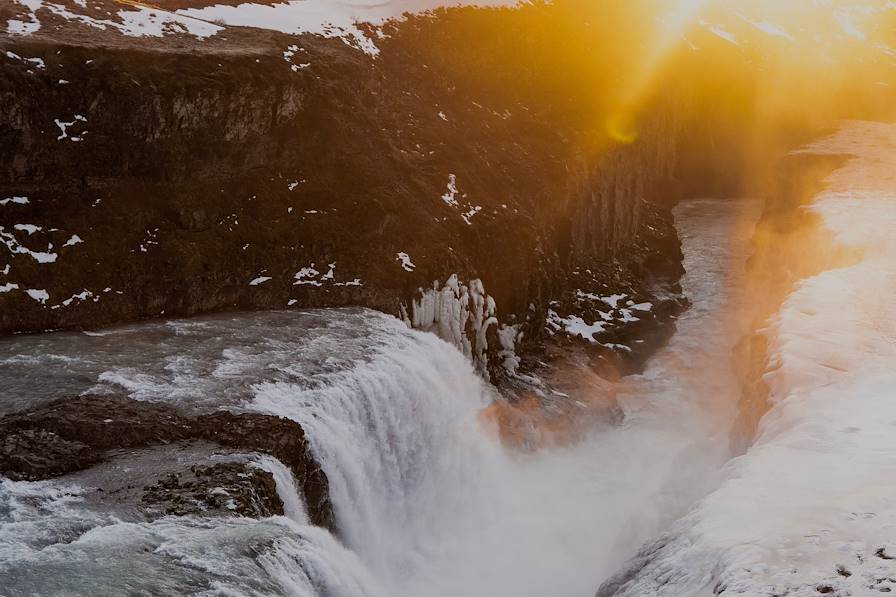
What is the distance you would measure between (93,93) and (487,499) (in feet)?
51.1

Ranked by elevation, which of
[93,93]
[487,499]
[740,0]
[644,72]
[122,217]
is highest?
[740,0]

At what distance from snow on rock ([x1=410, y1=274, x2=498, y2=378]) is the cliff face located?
1.57 feet

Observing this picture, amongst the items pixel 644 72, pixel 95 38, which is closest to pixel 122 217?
pixel 95 38

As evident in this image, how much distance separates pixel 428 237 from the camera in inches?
1188

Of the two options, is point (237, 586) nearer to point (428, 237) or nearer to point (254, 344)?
point (254, 344)

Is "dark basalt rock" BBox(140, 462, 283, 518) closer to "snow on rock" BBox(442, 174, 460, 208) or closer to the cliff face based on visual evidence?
the cliff face

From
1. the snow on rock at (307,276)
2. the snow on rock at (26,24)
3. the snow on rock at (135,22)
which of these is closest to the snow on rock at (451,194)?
A: the snow on rock at (307,276)

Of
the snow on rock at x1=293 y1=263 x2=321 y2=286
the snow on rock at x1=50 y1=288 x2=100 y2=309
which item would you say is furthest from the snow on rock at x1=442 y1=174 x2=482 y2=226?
the snow on rock at x1=50 y1=288 x2=100 y2=309

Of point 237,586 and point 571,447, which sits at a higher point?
point 237,586

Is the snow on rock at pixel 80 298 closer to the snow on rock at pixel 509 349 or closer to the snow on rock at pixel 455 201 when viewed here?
the snow on rock at pixel 455 201

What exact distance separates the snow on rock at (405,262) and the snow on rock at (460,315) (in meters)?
0.87

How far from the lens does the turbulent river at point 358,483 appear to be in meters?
13.1

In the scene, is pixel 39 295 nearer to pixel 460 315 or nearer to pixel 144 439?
pixel 144 439

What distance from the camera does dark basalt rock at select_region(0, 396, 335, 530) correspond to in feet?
50.6
